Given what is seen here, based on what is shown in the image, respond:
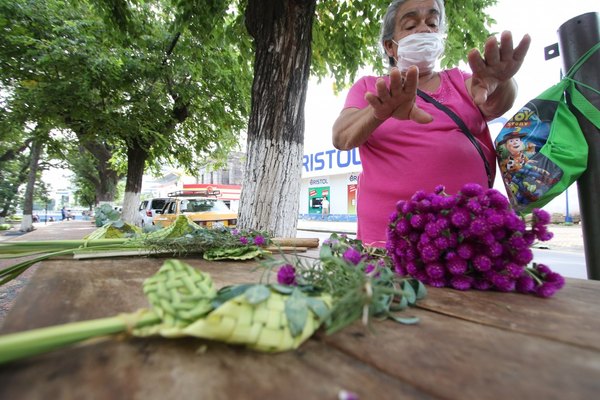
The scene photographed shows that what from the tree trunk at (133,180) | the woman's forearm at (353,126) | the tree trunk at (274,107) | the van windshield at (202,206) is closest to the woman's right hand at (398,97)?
the woman's forearm at (353,126)

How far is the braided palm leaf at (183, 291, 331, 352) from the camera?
46cm

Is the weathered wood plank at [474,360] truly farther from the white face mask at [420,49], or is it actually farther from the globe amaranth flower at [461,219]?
the white face mask at [420,49]

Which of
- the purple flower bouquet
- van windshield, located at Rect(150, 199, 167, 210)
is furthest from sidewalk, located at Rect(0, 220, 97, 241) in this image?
Result: the purple flower bouquet

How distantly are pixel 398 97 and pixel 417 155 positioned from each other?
48 centimetres

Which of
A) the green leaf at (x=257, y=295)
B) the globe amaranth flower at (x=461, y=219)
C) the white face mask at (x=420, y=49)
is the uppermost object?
the white face mask at (x=420, y=49)

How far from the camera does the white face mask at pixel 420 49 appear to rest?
156 cm

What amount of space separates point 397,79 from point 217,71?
6663 millimetres

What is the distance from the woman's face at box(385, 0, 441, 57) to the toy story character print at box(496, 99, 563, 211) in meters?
0.64

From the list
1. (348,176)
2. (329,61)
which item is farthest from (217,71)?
(348,176)

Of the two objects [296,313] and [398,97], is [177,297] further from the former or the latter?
[398,97]

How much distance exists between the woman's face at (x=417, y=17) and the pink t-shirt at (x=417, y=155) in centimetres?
29

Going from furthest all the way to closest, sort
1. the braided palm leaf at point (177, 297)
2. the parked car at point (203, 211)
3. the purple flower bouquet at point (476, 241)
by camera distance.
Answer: the parked car at point (203, 211), the purple flower bouquet at point (476, 241), the braided palm leaf at point (177, 297)

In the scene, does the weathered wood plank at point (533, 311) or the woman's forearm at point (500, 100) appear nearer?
the weathered wood plank at point (533, 311)

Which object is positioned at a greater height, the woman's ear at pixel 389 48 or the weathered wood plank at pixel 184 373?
the woman's ear at pixel 389 48
